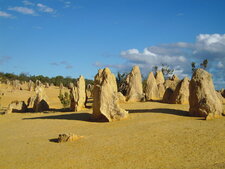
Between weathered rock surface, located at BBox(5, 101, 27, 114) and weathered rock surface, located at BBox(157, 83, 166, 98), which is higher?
weathered rock surface, located at BBox(157, 83, 166, 98)

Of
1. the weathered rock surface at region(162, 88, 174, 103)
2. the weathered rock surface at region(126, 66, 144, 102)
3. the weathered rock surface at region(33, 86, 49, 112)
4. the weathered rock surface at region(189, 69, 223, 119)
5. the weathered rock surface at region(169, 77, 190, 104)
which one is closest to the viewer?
the weathered rock surface at region(189, 69, 223, 119)

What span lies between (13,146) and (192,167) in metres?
7.61

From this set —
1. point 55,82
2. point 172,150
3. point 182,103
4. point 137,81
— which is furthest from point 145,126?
point 55,82

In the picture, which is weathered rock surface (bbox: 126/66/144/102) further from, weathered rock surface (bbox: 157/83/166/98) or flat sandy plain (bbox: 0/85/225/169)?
flat sandy plain (bbox: 0/85/225/169)

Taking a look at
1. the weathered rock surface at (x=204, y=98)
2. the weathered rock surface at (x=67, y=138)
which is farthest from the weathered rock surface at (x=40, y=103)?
the weathered rock surface at (x=204, y=98)

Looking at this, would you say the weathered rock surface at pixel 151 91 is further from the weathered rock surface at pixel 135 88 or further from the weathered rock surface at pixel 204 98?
the weathered rock surface at pixel 204 98

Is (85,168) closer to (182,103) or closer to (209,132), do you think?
(209,132)

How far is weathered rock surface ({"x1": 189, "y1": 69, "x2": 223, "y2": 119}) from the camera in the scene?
13.9 meters

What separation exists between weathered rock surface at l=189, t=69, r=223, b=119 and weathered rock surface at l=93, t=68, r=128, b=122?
161 inches

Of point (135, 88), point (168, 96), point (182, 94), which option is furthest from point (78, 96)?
point (182, 94)

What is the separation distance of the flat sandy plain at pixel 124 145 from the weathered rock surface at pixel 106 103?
29.8 inches

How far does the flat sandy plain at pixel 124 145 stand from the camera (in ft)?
25.7

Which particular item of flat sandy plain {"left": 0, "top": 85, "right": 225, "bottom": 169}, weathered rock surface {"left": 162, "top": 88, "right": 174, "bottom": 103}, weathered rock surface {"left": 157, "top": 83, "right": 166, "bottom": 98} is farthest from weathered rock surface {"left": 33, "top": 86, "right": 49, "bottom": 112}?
weathered rock surface {"left": 157, "top": 83, "right": 166, "bottom": 98}

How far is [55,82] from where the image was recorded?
75750 millimetres
